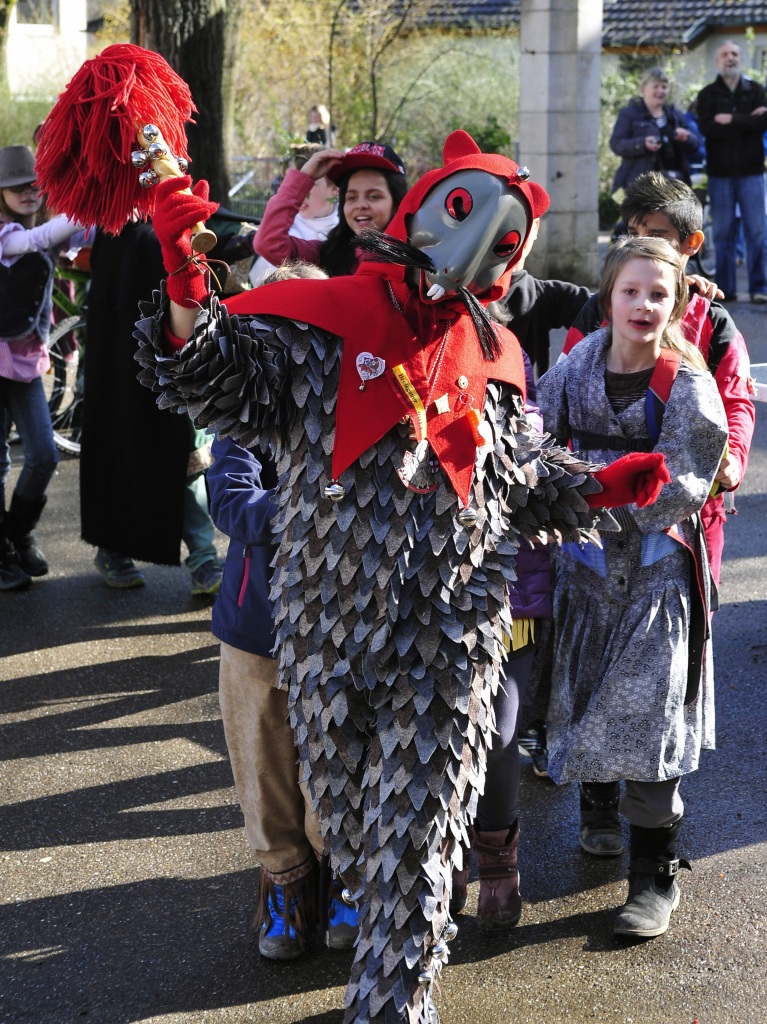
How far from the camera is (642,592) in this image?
310 cm

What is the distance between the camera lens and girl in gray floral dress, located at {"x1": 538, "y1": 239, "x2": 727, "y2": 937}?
3.04m

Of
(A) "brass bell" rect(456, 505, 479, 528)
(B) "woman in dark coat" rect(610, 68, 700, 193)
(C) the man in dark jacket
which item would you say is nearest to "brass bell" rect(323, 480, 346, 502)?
(A) "brass bell" rect(456, 505, 479, 528)

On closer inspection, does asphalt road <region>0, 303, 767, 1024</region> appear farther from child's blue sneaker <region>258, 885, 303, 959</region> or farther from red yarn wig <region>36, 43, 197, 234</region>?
red yarn wig <region>36, 43, 197, 234</region>

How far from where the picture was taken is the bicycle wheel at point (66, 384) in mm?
7500

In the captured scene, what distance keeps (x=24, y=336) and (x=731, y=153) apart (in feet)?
24.8

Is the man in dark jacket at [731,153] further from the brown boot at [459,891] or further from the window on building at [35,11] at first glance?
the window on building at [35,11]

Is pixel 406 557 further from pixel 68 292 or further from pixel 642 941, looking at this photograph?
pixel 68 292

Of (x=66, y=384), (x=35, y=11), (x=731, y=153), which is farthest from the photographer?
(x=35, y=11)

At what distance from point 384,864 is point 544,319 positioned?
7.32ft

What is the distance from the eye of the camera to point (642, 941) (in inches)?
122

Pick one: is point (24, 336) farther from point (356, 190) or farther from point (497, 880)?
point (497, 880)

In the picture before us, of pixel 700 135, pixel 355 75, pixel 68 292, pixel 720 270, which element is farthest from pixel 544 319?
pixel 355 75

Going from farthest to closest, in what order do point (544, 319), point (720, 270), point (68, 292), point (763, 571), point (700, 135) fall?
point (700, 135)
point (720, 270)
point (68, 292)
point (763, 571)
point (544, 319)

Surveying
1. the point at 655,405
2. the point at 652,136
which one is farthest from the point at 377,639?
the point at 652,136
